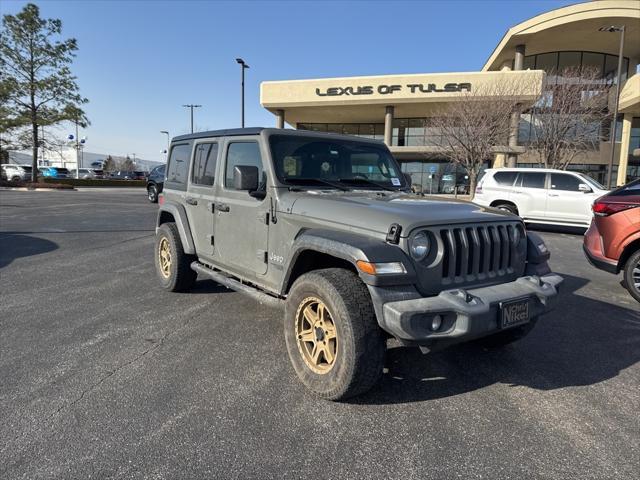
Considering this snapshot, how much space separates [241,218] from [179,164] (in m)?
1.96

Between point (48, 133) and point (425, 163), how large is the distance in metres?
28.2

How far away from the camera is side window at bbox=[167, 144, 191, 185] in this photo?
5332 mm

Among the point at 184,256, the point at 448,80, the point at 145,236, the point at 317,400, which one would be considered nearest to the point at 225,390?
the point at 317,400

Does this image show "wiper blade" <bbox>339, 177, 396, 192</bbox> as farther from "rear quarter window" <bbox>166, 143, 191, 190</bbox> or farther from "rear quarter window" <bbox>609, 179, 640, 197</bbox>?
"rear quarter window" <bbox>609, 179, 640, 197</bbox>

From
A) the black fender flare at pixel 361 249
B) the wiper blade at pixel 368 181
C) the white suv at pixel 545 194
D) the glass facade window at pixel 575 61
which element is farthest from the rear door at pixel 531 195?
the glass facade window at pixel 575 61

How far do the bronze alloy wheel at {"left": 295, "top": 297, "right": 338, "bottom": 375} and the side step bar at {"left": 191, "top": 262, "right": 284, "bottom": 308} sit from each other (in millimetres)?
392

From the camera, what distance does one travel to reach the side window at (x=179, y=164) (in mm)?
5332

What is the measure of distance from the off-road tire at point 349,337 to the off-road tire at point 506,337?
5.11ft

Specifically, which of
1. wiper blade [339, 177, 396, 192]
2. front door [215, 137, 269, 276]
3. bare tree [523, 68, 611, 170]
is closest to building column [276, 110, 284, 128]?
bare tree [523, 68, 611, 170]

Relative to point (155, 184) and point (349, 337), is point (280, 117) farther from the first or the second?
Answer: point (349, 337)

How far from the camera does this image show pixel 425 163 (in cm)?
3400

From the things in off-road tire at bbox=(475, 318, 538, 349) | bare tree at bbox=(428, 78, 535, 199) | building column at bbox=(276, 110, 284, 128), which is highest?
building column at bbox=(276, 110, 284, 128)

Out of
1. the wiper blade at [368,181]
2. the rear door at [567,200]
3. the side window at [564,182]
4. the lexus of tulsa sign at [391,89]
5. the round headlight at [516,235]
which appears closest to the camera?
the round headlight at [516,235]

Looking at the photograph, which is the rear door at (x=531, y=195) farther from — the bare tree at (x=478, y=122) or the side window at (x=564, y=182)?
the bare tree at (x=478, y=122)
